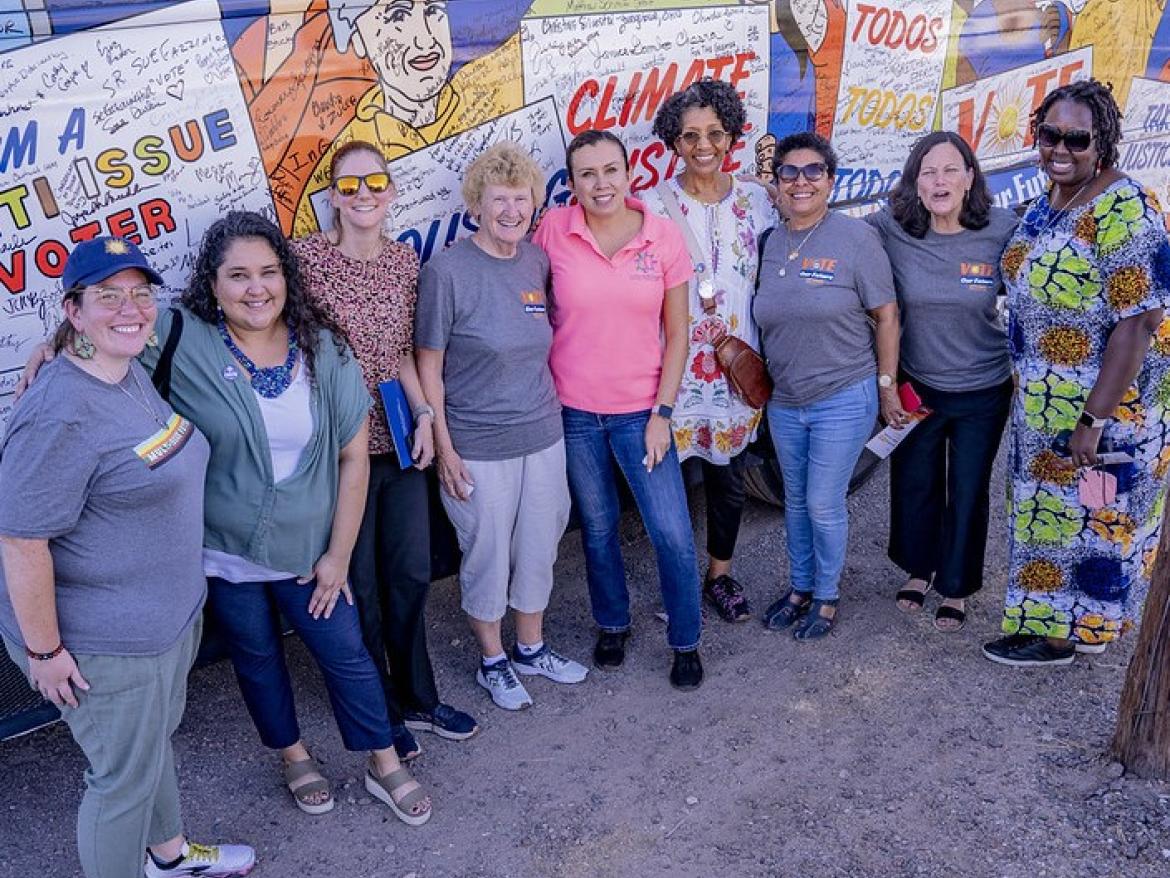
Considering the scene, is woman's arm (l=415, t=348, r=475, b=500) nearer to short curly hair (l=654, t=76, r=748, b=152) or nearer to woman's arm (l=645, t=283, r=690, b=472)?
woman's arm (l=645, t=283, r=690, b=472)

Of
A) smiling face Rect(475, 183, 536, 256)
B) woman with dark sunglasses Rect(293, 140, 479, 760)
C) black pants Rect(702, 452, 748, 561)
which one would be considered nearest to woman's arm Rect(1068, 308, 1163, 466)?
black pants Rect(702, 452, 748, 561)

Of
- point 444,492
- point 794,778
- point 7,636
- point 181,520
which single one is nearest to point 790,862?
point 794,778

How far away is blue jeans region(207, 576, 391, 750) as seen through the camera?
2.86 metres

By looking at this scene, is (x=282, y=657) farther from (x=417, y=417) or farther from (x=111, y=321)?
(x=111, y=321)

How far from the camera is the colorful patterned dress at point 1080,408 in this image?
321 cm

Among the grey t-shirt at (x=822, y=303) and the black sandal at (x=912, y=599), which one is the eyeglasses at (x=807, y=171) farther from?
the black sandal at (x=912, y=599)

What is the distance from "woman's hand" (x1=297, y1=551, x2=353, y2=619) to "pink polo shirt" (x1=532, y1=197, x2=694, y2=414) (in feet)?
3.24

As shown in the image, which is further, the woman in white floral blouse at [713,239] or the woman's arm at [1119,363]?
the woman in white floral blouse at [713,239]

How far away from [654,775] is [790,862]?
54 cm

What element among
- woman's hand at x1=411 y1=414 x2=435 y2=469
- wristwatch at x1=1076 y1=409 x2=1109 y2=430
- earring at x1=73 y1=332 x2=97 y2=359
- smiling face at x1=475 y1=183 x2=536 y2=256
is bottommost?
wristwatch at x1=1076 y1=409 x2=1109 y2=430

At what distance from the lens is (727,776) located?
329cm

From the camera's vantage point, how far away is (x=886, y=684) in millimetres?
3742

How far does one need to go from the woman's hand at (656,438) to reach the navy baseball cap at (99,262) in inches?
65.6

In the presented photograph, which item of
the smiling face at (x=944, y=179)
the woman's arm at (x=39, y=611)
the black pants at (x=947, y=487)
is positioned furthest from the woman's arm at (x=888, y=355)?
the woman's arm at (x=39, y=611)
